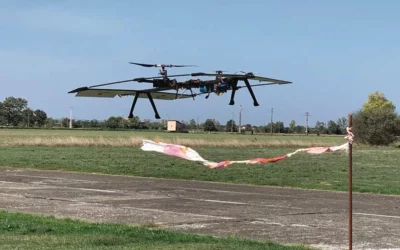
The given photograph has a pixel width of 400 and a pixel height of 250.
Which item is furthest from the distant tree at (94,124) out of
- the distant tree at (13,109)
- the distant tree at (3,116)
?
the distant tree at (3,116)

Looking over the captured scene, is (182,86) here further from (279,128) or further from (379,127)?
(279,128)

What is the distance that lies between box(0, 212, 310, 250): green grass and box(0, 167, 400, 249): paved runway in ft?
3.88

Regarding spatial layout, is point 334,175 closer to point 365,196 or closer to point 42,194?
point 365,196

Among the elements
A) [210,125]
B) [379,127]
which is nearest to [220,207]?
[379,127]

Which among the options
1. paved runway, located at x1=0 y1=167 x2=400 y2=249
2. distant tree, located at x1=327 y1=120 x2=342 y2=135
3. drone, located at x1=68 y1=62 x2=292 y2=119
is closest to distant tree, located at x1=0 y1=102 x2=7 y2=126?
distant tree, located at x1=327 y1=120 x2=342 y2=135

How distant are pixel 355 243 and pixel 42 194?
34.6 ft

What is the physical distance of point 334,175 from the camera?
29.8 m

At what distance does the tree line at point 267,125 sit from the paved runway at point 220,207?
53.8m

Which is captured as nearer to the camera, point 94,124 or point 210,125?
point 210,125

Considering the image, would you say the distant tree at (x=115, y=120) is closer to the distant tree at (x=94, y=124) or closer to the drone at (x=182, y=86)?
the distant tree at (x=94, y=124)

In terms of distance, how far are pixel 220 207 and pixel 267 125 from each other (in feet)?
451

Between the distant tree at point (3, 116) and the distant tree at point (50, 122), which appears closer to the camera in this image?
the distant tree at point (50, 122)

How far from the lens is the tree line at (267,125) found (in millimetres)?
75438

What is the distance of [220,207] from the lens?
666 inches
